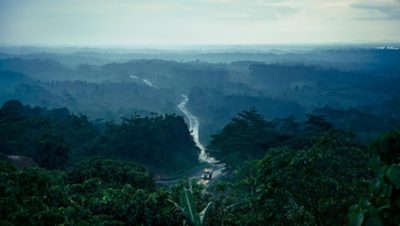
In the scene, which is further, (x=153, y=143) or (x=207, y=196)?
(x=153, y=143)

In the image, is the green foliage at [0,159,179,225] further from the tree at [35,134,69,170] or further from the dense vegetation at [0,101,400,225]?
the tree at [35,134,69,170]

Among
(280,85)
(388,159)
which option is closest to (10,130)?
(388,159)

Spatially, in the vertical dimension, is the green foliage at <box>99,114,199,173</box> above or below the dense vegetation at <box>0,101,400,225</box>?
below

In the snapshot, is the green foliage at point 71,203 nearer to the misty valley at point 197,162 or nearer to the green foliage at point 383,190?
the misty valley at point 197,162

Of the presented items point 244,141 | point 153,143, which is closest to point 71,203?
point 244,141

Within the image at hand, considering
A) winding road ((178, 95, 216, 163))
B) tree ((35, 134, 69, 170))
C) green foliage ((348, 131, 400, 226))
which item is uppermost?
green foliage ((348, 131, 400, 226))

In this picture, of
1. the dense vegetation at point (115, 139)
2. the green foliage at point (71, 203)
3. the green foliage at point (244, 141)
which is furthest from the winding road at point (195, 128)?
the green foliage at point (71, 203)

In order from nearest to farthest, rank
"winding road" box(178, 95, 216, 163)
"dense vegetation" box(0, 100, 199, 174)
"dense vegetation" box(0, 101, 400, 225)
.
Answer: "dense vegetation" box(0, 101, 400, 225)
"dense vegetation" box(0, 100, 199, 174)
"winding road" box(178, 95, 216, 163)

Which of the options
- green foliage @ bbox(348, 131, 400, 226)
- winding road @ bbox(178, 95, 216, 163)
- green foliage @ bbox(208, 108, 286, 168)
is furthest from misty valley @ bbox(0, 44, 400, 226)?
winding road @ bbox(178, 95, 216, 163)

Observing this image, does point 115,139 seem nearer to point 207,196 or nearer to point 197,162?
point 197,162

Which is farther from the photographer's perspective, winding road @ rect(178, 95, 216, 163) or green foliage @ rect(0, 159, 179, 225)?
winding road @ rect(178, 95, 216, 163)
